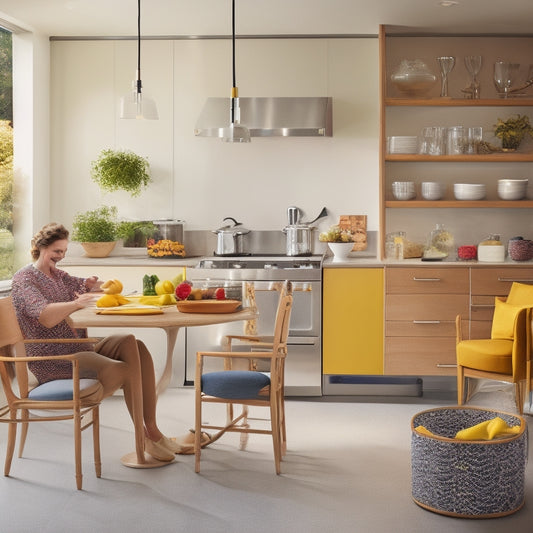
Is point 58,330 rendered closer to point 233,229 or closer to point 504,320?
point 233,229

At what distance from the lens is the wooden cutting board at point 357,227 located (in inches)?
250

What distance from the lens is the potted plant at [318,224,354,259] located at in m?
5.94

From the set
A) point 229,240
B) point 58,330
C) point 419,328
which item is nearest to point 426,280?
point 419,328

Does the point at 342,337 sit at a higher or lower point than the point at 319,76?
lower

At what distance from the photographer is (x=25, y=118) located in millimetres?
6145

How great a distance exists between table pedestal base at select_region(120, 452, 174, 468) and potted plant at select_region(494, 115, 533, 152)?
3485 mm

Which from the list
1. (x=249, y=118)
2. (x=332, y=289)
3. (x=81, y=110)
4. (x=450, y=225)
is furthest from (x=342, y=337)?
(x=81, y=110)

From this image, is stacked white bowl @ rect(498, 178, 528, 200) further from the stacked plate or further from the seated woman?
the seated woman

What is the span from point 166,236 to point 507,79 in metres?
2.77

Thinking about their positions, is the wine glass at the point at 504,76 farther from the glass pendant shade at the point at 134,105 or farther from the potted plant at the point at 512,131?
the glass pendant shade at the point at 134,105

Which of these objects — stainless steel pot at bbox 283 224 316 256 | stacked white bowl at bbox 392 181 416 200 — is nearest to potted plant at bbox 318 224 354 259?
stainless steel pot at bbox 283 224 316 256

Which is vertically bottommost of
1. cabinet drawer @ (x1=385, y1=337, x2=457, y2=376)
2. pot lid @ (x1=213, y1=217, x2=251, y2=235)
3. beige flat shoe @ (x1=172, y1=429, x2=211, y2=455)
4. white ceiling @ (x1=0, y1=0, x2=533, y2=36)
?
beige flat shoe @ (x1=172, y1=429, x2=211, y2=455)

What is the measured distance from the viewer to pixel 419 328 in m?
5.70

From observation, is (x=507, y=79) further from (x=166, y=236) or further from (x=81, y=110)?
(x=81, y=110)
